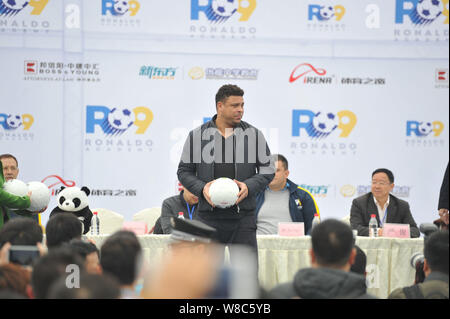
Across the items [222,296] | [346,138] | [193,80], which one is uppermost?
[193,80]

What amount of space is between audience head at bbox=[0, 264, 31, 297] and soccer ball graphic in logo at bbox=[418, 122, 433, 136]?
5.39 meters

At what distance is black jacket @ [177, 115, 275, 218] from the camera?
3.36 meters

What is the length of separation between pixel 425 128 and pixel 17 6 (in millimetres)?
4615

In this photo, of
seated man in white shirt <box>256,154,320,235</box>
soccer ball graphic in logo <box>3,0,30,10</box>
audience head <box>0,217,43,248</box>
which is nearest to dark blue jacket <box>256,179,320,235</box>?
seated man in white shirt <box>256,154,320,235</box>

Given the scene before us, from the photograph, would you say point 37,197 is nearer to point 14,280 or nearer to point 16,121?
point 14,280

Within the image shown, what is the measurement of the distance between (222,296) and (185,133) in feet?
16.4

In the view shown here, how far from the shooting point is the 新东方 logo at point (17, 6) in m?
5.99

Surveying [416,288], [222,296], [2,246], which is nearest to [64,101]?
[2,246]

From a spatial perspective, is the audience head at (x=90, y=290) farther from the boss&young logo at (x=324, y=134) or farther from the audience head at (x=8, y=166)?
the boss&young logo at (x=324, y=134)

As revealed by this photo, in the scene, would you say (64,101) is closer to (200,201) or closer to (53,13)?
(53,13)

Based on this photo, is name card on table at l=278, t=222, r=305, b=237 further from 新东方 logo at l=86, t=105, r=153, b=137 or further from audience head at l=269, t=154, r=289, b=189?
新东方 logo at l=86, t=105, r=153, b=137

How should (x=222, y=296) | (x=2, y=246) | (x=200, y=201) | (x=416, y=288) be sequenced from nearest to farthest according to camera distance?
(x=222, y=296) < (x=416, y=288) < (x=2, y=246) < (x=200, y=201)

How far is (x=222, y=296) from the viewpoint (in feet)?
4.53

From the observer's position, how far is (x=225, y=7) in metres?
6.24
